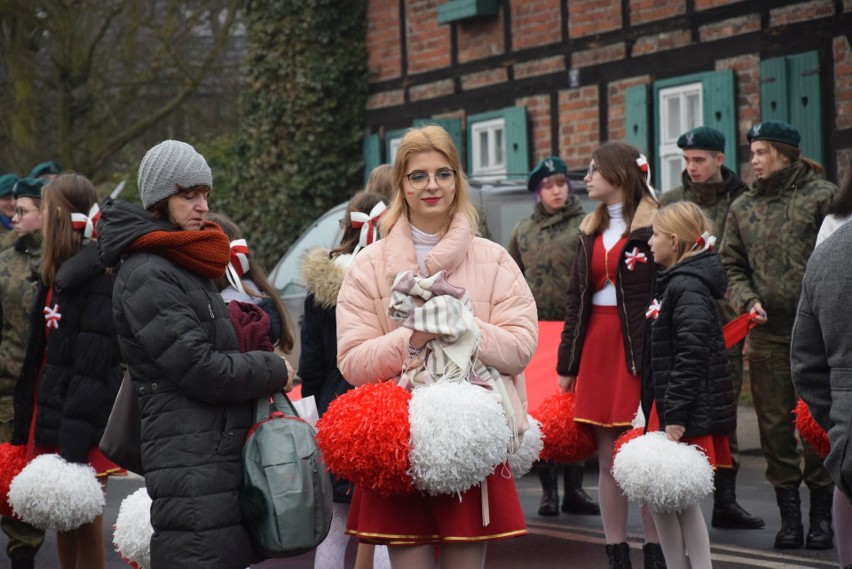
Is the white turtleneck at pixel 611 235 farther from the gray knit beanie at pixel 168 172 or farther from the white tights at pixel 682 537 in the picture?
the gray knit beanie at pixel 168 172

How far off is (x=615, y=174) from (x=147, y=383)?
3111mm

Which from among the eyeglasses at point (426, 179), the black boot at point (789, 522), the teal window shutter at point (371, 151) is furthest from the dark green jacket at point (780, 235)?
the teal window shutter at point (371, 151)

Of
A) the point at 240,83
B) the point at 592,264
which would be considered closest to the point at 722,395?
the point at 592,264

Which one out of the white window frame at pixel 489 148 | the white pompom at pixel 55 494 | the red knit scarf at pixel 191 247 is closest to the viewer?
the red knit scarf at pixel 191 247

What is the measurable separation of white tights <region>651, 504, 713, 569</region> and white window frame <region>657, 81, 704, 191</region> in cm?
922

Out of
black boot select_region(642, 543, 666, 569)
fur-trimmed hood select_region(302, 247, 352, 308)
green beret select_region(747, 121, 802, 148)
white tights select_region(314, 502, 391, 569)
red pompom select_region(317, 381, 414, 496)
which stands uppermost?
green beret select_region(747, 121, 802, 148)

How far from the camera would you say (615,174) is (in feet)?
22.9

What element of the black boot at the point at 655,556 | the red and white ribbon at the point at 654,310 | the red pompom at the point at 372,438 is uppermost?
the red and white ribbon at the point at 654,310

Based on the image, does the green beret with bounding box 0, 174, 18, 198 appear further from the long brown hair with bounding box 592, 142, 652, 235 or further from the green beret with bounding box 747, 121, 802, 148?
the green beret with bounding box 747, 121, 802, 148

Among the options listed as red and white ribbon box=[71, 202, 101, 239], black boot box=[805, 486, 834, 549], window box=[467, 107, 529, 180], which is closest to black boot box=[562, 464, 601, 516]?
black boot box=[805, 486, 834, 549]

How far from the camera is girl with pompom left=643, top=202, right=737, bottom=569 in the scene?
20.3ft

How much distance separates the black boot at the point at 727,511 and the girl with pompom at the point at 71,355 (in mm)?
3711

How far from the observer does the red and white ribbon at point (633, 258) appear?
6.88m

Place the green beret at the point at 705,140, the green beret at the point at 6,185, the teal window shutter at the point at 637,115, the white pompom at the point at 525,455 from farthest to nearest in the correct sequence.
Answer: the teal window shutter at the point at 637,115
the green beret at the point at 6,185
the green beret at the point at 705,140
the white pompom at the point at 525,455
